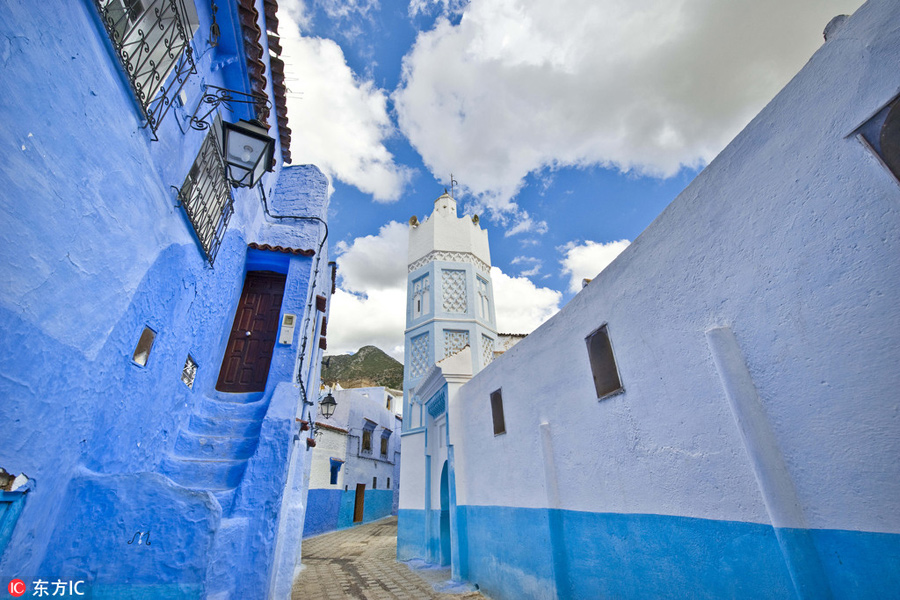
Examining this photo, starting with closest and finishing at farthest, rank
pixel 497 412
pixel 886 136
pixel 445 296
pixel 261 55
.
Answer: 1. pixel 886 136
2. pixel 261 55
3. pixel 497 412
4. pixel 445 296

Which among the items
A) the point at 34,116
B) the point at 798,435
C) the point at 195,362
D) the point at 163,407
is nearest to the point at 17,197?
the point at 34,116

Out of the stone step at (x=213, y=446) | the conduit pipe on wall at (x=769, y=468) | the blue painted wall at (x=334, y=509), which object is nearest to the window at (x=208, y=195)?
the stone step at (x=213, y=446)

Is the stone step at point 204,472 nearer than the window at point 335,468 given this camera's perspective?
Yes

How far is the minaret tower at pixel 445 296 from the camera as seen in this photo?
10.5 meters

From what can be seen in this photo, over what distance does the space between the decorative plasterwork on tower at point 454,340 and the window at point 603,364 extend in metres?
6.59

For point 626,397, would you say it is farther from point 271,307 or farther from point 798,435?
point 271,307

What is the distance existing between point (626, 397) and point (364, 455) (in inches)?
757

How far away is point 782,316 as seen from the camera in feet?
6.72

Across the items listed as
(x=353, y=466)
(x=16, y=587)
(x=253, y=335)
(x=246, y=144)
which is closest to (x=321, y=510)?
(x=353, y=466)

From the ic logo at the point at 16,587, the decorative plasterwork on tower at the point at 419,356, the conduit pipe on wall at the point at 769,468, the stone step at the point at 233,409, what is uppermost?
the decorative plasterwork on tower at the point at 419,356

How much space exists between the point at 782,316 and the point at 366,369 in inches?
1753

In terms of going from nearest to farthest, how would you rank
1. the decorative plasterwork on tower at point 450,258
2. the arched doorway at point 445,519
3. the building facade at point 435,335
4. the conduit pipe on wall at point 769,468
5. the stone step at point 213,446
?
the conduit pipe on wall at point 769,468 < the stone step at point 213,446 < the arched doorway at point 445,519 < the building facade at point 435,335 < the decorative plasterwork on tower at point 450,258

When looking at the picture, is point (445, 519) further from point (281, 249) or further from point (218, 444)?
point (281, 249)

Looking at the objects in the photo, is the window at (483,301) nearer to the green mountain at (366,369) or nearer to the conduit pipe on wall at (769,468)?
the conduit pipe on wall at (769,468)
